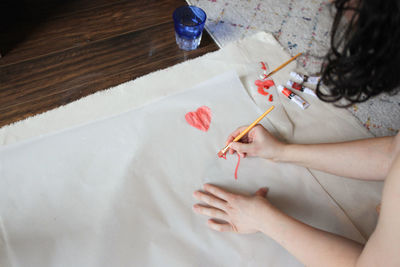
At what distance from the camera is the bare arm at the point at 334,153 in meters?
0.62

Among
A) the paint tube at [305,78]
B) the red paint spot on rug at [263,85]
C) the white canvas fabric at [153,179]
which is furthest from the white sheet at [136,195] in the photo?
the paint tube at [305,78]

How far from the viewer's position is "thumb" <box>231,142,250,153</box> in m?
0.70

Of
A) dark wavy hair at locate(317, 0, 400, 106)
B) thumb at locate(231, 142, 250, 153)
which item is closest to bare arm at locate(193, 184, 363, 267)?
thumb at locate(231, 142, 250, 153)

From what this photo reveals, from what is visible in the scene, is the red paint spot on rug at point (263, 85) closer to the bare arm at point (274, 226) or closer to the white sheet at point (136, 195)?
the white sheet at point (136, 195)

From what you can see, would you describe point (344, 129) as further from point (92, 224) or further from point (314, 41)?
point (92, 224)

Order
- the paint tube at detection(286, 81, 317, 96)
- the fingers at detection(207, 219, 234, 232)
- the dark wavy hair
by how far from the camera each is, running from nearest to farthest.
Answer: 1. the dark wavy hair
2. the fingers at detection(207, 219, 234, 232)
3. the paint tube at detection(286, 81, 317, 96)

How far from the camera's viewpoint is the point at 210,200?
0.64 metres

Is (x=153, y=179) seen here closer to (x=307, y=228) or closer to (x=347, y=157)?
(x=307, y=228)

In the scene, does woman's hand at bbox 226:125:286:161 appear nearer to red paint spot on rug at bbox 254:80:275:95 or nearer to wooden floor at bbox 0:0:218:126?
red paint spot on rug at bbox 254:80:275:95

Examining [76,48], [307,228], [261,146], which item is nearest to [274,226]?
[307,228]

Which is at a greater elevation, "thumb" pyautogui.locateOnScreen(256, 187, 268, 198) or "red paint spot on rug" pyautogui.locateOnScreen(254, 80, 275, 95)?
"red paint spot on rug" pyautogui.locateOnScreen(254, 80, 275, 95)

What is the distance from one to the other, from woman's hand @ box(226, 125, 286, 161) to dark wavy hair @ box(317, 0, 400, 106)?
21 centimetres

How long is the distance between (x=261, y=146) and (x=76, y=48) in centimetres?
59

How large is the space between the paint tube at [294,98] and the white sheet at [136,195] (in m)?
0.17
